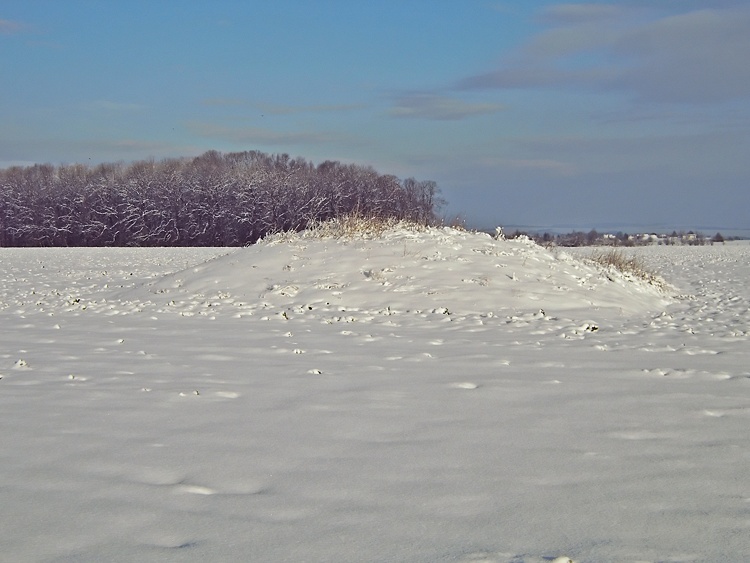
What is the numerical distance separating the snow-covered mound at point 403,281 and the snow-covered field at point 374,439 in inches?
48.0

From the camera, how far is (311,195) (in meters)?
65.7

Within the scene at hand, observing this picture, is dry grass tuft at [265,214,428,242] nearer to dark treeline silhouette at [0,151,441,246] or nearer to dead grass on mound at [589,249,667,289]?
dead grass on mound at [589,249,667,289]

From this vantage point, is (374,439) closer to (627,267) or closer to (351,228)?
(351,228)

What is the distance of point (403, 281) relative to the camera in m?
14.0

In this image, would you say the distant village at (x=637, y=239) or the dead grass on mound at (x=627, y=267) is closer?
the dead grass on mound at (x=627, y=267)

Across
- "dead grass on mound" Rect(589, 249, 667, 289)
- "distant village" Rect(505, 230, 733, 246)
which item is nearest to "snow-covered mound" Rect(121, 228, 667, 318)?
"dead grass on mound" Rect(589, 249, 667, 289)

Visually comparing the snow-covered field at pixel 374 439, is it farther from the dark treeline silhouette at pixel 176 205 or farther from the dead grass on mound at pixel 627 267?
→ the dark treeline silhouette at pixel 176 205

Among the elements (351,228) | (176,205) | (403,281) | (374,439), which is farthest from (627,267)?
(176,205)

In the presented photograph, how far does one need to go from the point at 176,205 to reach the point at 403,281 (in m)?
54.9

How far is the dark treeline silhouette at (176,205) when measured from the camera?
63719 mm

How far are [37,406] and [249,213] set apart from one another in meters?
59.1

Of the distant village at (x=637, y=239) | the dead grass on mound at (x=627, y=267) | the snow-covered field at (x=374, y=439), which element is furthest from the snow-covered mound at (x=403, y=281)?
the distant village at (x=637, y=239)

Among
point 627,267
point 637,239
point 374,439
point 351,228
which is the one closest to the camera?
point 374,439

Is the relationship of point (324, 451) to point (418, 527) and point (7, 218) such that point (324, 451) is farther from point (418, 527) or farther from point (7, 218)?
point (7, 218)
